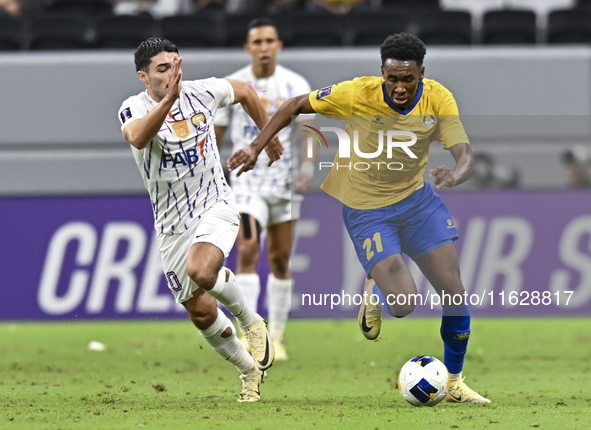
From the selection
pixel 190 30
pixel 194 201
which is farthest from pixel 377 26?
pixel 194 201

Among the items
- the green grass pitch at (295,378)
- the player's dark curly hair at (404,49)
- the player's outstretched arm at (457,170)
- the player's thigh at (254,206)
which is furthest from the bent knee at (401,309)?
the player's thigh at (254,206)

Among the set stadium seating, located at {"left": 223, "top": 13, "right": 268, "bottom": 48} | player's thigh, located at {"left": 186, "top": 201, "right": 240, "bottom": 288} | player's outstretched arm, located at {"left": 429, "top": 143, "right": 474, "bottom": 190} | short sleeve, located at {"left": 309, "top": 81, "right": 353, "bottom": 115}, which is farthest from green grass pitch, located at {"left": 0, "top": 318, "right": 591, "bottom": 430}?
stadium seating, located at {"left": 223, "top": 13, "right": 268, "bottom": 48}

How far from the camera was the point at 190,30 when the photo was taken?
11.4 m

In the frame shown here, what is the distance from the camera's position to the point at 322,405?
5.19 metres

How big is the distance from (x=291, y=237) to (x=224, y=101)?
2.33m

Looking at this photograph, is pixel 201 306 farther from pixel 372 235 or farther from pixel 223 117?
pixel 223 117

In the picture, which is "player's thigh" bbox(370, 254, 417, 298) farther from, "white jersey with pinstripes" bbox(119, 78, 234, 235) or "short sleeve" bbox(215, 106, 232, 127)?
"short sleeve" bbox(215, 106, 232, 127)

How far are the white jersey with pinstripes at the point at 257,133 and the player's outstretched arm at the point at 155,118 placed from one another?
2.61 meters

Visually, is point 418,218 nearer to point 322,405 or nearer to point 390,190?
point 390,190

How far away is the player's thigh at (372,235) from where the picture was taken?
5.33 metres

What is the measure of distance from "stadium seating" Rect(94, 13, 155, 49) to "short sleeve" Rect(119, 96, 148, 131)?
629 centimetres

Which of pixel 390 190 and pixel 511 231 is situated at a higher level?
pixel 390 190

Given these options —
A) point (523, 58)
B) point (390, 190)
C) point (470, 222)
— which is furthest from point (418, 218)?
point (523, 58)

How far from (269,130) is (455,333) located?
1649 millimetres
